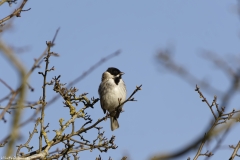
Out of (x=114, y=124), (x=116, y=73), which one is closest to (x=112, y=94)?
(x=114, y=124)

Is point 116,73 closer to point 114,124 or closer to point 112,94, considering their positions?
point 112,94

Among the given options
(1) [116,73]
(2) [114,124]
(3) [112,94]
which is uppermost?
(1) [116,73]

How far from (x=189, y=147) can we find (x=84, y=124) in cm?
527

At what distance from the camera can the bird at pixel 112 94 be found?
32.3 ft

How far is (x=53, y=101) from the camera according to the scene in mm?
2264

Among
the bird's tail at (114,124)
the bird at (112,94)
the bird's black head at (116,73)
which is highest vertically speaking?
the bird's black head at (116,73)

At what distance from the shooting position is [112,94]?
9867 mm

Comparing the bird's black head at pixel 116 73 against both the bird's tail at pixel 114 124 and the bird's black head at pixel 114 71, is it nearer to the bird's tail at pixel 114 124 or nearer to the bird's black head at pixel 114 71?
the bird's black head at pixel 114 71

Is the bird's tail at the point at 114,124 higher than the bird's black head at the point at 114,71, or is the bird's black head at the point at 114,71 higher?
the bird's black head at the point at 114,71

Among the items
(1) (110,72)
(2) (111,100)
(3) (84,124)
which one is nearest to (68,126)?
(3) (84,124)

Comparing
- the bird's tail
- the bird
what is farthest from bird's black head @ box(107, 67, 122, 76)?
the bird's tail

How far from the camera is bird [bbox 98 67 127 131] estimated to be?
9836mm

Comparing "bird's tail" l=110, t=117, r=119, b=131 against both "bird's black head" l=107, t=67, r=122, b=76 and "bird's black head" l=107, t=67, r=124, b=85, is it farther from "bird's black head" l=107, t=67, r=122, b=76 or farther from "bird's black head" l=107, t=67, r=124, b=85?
"bird's black head" l=107, t=67, r=122, b=76

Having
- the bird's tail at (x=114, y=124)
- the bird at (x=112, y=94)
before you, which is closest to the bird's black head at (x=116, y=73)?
the bird at (x=112, y=94)
